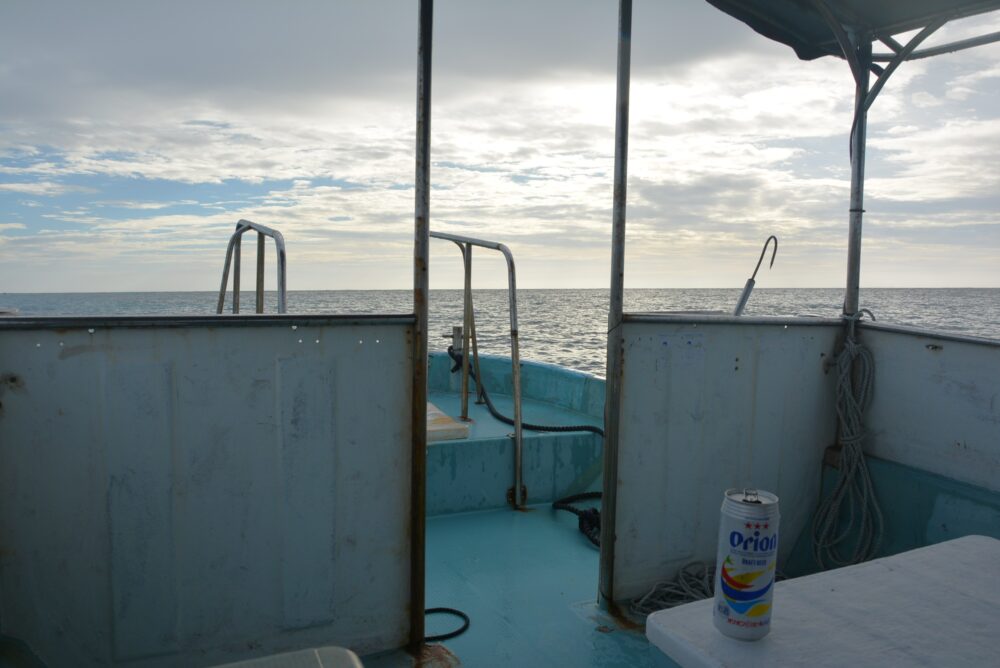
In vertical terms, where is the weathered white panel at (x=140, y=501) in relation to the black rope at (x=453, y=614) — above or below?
above

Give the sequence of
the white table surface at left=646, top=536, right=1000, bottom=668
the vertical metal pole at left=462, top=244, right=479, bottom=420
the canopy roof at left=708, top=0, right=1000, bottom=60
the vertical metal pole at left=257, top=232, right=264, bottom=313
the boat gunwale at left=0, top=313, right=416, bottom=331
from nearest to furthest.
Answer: the white table surface at left=646, top=536, right=1000, bottom=668 → the boat gunwale at left=0, top=313, right=416, bottom=331 → the canopy roof at left=708, top=0, right=1000, bottom=60 → the vertical metal pole at left=257, top=232, right=264, bottom=313 → the vertical metal pole at left=462, top=244, right=479, bottom=420

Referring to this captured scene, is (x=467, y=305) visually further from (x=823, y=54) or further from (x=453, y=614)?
(x=823, y=54)

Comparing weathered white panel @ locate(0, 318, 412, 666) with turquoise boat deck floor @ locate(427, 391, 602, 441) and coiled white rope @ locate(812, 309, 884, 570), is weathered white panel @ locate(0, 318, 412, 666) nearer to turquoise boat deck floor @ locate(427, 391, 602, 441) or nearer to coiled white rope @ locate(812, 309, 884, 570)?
turquoise boat deck floor @ locate(427, 391, 602, 441)

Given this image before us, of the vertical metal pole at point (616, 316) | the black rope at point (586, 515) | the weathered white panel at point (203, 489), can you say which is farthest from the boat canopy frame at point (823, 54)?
the weathered white panel at point (203, 489)

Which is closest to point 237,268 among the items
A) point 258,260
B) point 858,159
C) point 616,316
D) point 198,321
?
point 258,260

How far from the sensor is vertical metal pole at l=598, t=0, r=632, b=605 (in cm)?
257

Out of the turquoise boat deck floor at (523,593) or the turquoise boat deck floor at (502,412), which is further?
the turquoise boat deck floor at (502,412)

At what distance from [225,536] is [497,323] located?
3342 centimetres

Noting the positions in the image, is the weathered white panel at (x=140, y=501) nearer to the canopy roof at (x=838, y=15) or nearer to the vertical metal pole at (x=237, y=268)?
the vertical metal pole at (x=237, y=268)

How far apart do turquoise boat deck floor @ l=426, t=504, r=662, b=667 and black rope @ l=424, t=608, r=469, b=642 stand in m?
0.02

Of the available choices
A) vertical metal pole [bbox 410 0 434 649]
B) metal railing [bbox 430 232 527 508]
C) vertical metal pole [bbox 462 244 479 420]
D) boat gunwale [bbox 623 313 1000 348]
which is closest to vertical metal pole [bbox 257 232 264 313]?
metal railing [bbox 430 232 527 508]

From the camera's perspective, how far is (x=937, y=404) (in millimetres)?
2930

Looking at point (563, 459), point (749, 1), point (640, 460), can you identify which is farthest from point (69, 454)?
point (749, 1)

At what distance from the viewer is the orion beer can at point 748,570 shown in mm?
1171
